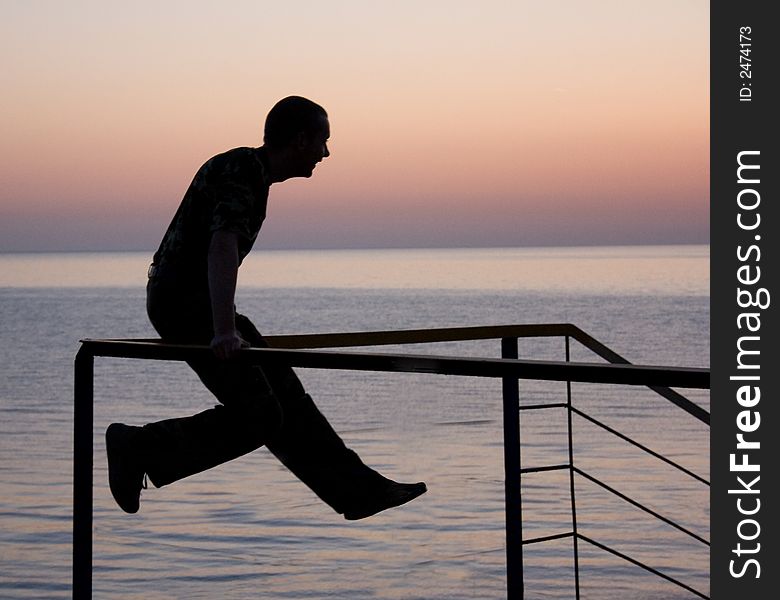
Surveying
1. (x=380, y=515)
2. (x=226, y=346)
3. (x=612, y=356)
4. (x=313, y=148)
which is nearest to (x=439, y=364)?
(x=226, y=346)

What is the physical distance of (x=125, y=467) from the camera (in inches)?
129

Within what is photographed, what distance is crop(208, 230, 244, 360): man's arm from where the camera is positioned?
2899 mm

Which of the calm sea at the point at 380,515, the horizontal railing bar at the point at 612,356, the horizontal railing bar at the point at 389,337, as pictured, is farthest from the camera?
the calm sea at the point at 380,515

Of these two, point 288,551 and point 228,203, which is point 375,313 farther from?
point 228,203

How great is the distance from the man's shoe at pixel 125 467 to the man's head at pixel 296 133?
79cm

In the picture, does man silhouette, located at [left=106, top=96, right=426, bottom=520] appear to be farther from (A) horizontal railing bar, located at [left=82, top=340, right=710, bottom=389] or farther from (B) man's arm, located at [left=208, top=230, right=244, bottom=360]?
(A) horizontal railing bar, located at [left=82, top=340, right=710, bottom=389]

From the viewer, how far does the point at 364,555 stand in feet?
29.5

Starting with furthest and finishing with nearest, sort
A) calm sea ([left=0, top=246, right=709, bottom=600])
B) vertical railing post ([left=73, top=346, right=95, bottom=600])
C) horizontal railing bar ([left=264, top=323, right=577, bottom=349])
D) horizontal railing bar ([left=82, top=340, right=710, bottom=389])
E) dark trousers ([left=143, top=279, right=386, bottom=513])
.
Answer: calm sea ([left=0, top=246, right=709, bottom=600])
horizontal railing bar ([left=264, top=323, right=577, bottom=349])
dark trousers ([left=143, top=279, right=386, bottom=513])
vertical railing post ([left=73, top=346, right=95, bottom=600])
horizontal railing bar ([left=82, top=340, right=710, bottom=389])

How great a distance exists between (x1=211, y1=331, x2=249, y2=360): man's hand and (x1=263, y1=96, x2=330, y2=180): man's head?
0.61m

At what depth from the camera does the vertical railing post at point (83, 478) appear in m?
3.01

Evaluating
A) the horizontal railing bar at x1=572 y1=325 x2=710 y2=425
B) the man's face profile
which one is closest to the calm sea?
the horizontal railing bar at x1=572 y1=325 x2=710 y2=425

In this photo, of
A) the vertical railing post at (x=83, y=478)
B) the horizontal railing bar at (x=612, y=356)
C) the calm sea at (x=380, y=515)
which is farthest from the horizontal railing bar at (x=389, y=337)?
the calm sea at (x=380, y=515)

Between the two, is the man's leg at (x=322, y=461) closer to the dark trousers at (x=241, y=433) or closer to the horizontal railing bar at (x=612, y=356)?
the dark trousers at (x=241, y=433)

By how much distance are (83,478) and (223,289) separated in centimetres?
56
